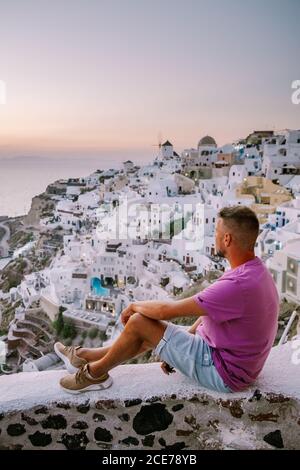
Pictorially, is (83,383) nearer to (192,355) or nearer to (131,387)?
(131,387)

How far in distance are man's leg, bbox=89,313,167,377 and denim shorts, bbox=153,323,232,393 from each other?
40 millimetres

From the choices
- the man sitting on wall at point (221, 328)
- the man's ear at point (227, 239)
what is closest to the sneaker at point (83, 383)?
the man sitting on wall at point (221, 328)

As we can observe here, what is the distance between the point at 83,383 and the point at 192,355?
0.49 meters

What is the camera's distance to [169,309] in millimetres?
1672

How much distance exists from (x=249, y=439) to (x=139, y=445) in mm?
447

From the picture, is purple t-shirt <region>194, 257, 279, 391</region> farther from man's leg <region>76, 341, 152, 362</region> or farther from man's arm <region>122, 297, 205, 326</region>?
man's leg <region>76, 341, 152, 362</region>

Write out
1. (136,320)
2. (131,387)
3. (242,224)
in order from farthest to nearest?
(131,387) → (136,320) → (242,224)

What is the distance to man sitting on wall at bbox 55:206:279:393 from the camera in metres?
1.62

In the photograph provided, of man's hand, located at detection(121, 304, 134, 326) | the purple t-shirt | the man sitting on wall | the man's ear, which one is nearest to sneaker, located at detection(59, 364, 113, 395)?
the man sitting on wall

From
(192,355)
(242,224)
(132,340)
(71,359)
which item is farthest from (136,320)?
(242,224)

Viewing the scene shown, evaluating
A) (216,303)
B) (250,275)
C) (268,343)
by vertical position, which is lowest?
(268,343)

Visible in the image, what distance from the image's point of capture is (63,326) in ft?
48.6
